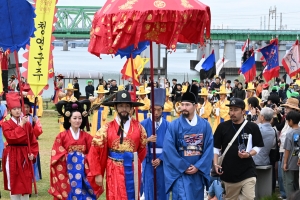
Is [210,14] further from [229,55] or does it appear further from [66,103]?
[229,55]

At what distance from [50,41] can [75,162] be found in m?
3.23

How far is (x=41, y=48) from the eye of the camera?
35.2 ft

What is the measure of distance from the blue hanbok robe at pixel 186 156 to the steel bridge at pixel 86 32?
62.9 meters

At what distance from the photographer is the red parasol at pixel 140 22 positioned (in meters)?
6.77

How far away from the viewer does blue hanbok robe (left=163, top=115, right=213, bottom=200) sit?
7.33m

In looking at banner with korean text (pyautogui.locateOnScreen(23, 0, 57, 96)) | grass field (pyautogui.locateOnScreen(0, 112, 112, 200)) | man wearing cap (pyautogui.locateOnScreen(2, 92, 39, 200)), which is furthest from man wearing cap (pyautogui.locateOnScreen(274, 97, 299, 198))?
banner with korean text (pyautogui.locateOnScreen(23, 0, 57, 96))

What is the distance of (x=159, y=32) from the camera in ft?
23.0

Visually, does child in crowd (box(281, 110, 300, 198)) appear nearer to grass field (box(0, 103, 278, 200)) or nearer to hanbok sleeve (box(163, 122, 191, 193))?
grass field (box(0, 103, 278, 200))

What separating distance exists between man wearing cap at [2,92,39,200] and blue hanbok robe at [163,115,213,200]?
2633 millimetres

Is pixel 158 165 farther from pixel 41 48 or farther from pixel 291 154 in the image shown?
pixel 41 48

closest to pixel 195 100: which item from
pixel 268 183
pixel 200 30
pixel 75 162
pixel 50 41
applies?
pixel 200 30

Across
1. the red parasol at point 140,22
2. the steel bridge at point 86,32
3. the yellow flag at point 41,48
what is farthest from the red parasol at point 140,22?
the steel bridge at point 86,32

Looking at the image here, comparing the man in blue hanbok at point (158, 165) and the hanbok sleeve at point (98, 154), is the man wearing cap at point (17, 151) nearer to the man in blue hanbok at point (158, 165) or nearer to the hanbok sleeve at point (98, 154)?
the man in blue hanbok at point (158, 165)

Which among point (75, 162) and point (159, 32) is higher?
point (159, 32)
